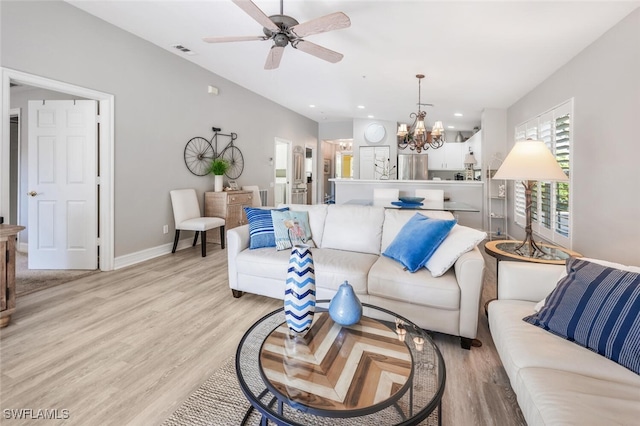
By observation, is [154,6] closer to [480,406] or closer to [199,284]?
[199,284]

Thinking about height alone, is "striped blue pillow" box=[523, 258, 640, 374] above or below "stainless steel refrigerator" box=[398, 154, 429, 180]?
below

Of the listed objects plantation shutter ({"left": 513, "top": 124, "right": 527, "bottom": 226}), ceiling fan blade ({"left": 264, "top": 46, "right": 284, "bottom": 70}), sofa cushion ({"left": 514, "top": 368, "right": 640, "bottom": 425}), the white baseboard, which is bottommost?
the white baseboard

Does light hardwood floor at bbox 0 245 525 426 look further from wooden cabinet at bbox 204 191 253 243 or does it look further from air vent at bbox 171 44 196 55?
air vent at bbox 171 44 196 55

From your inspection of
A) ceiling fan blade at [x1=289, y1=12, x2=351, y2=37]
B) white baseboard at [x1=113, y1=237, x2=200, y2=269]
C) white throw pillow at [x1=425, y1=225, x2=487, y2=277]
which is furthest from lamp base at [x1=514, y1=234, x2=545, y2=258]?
white baseboard at [x1=113, y1=237, x2=200, y2=269]

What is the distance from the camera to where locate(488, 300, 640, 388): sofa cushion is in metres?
1.16

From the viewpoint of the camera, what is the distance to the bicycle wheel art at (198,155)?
4.77 m

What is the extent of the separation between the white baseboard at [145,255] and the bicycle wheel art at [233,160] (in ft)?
5.12

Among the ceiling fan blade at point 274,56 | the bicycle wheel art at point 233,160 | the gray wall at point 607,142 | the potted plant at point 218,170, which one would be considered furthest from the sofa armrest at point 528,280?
the bicycle wheel art at point 233,160

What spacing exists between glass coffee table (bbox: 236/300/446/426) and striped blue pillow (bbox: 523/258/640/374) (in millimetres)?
610

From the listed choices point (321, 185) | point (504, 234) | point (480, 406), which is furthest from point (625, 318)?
point (321, 185)

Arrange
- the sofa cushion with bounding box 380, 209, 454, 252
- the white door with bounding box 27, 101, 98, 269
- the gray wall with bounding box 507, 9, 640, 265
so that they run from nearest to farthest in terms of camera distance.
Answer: the gray wall with bounding box 507, 9, 640, 265
the sofa cushion with bounding box 380, 209, 454, 252
the white door with bounding box 27, 101, 98, 269

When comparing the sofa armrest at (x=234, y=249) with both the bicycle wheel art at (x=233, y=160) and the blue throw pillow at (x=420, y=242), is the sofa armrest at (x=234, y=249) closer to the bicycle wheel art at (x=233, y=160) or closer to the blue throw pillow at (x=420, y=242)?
the blue throw pillow at (x=420, y=242)

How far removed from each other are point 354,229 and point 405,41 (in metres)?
2.19

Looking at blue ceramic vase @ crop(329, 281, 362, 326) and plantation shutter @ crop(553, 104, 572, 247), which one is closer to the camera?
blue ceramic vase @ crop(329, 281, 362, 326)
